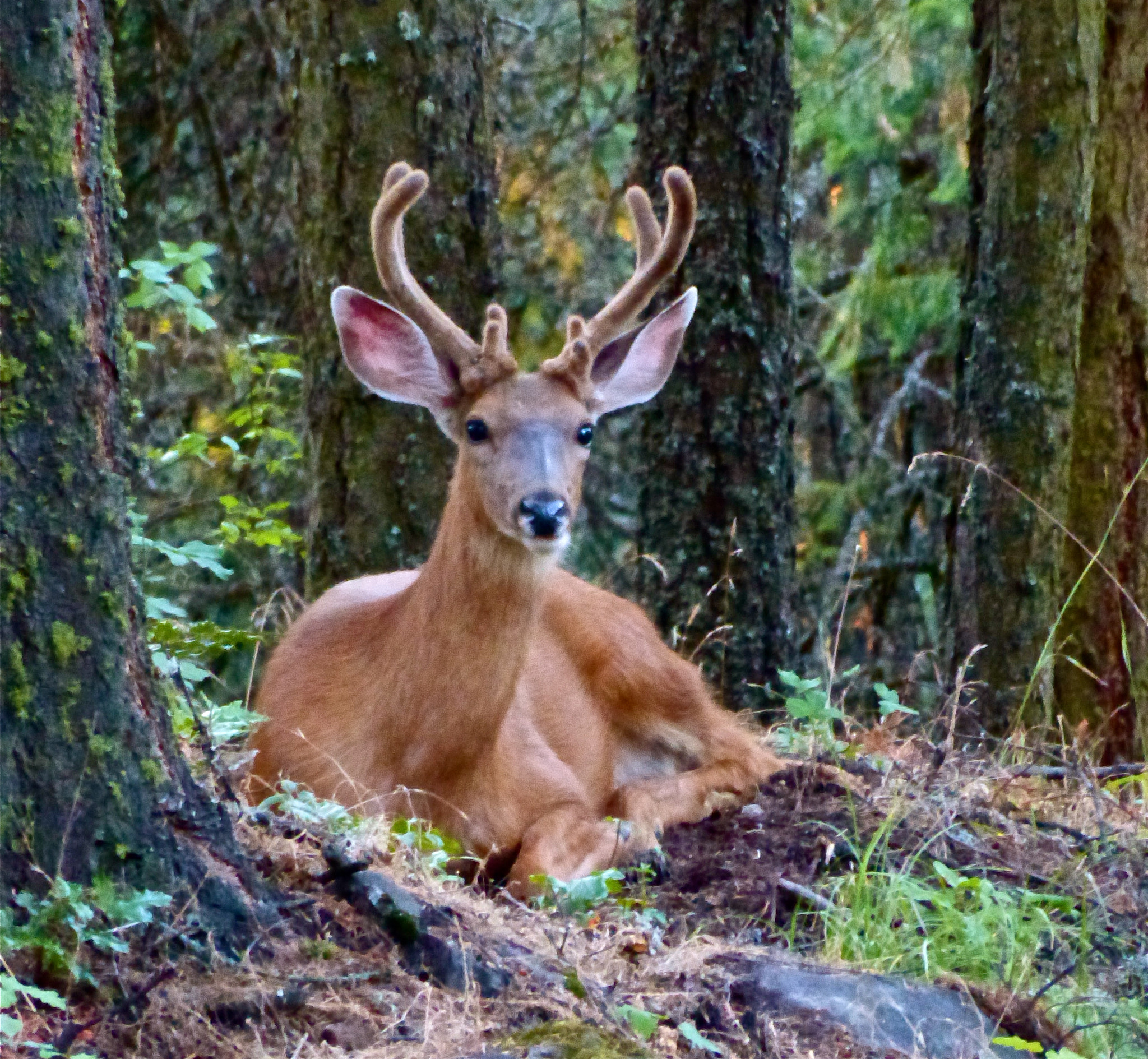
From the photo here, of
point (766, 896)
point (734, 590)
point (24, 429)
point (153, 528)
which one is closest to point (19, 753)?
point (24, 429)

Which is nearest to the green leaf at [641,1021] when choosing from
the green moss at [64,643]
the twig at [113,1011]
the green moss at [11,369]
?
the twig at [113,1011]

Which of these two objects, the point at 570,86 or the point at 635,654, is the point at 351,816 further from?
the point at 570,86

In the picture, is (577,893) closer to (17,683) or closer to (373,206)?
(17,683)

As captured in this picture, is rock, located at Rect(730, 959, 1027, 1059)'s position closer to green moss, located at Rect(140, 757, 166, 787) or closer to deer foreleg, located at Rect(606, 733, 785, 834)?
green moss, located at Rect(140, 757, 166, 787)

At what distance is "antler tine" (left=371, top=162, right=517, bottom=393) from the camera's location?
5426 mm

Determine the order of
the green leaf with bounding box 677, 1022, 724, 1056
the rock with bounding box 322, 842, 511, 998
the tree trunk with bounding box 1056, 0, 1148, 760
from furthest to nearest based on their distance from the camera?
1. the tree trunk with bounding box 1056, 0, 1148, 760
2. the rock with bounding box 322, 842, 511, 998
3. the green leaf with bounding box 677, 1022, 724, 1056

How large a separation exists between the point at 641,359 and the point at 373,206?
1.35 meters

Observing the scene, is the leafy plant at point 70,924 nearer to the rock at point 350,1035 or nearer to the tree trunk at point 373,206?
the rock at point 350,1035

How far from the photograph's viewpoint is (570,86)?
34.2 ft

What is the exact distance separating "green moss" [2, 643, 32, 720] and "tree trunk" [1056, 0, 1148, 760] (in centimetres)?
494

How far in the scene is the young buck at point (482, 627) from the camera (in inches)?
212

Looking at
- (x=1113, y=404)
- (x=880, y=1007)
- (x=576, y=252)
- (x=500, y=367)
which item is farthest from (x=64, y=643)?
(x=576, y=252)

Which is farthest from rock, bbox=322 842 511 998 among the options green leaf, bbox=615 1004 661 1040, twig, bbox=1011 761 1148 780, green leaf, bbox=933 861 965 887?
twig, bbox=1011 761 1148 780

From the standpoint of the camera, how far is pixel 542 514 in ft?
17.2
